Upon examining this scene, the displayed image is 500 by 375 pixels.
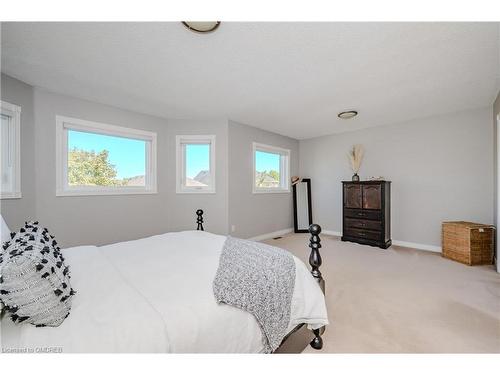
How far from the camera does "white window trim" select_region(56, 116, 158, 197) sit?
2.82m

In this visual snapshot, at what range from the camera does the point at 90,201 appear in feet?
10.1

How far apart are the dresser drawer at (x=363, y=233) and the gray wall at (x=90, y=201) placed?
138 inches

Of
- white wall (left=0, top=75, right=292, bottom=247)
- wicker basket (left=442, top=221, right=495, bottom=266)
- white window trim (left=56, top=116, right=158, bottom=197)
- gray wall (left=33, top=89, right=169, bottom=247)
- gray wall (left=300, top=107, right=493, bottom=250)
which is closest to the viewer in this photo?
white wall (left=0, top=75, right=292, bottom=247)

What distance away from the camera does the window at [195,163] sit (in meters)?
3.93

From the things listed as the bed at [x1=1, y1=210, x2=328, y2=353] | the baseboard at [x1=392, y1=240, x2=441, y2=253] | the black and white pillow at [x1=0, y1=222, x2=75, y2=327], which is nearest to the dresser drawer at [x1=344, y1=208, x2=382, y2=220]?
the baseboard at [x1=392, y1=240, x2=441, y2=253]

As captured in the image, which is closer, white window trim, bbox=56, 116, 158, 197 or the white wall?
the white wall

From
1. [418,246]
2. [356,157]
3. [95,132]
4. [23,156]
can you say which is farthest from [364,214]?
[23,156]

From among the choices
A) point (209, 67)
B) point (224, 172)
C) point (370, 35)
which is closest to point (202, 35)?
point (209, 67)

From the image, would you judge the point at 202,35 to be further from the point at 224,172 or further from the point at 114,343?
the point at 224,172

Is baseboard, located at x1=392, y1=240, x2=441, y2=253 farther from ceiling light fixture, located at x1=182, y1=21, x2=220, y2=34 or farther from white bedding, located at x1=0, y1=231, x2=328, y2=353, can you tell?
ceiling light fixture, located at x1=182, y1=21, x2=220, y2=34

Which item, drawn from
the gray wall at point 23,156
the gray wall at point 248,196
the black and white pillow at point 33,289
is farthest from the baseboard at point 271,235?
the black and white pillow at point 33,289

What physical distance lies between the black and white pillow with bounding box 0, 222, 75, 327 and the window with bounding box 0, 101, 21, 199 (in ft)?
7.11

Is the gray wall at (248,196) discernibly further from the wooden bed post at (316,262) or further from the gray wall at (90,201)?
the wooden bed post at (316,262)
